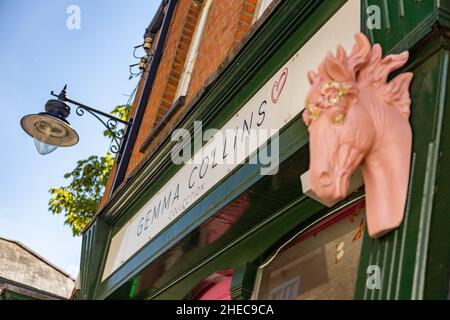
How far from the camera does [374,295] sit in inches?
114

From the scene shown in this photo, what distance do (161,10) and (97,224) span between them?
4318mm

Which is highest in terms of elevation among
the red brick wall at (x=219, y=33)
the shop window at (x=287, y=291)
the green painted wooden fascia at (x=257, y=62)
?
the red brick wall at (x=219, y=33)

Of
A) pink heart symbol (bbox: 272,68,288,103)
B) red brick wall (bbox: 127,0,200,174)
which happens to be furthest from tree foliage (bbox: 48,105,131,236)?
pink heart symbol (bbox: 272,68,288,103)

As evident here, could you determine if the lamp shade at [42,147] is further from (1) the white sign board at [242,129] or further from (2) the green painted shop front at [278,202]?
(1) the white sign board at [242,129]

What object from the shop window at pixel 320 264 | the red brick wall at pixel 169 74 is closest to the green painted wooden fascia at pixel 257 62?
the shop window at pixel 320 264

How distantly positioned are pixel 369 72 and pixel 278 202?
4.89 feet

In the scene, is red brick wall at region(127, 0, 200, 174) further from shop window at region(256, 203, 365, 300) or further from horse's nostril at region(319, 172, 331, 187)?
horse's nostril at region(319, 172, 331, 187)

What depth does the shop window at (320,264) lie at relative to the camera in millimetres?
3746

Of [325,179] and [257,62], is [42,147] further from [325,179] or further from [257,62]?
[325,179]

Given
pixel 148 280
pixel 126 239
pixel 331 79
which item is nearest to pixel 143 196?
pixel 126 239

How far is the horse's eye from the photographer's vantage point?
9.80 ft

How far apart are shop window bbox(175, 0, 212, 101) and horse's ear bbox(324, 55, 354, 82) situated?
15.8 feet

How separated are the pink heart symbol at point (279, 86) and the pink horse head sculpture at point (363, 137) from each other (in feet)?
4.17
